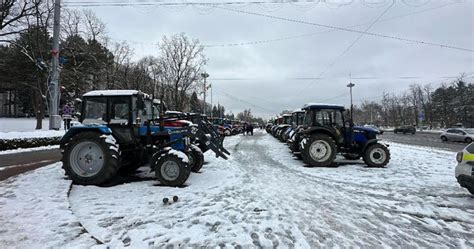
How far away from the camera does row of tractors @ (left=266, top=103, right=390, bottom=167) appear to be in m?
11.0

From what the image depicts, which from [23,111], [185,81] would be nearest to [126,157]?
[185,81]

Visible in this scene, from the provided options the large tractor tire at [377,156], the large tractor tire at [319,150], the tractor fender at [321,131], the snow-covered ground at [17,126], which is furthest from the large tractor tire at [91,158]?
the snow-covered ground at [17,126]

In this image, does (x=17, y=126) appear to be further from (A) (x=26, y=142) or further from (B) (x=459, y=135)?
(B) (x=459, y=135)

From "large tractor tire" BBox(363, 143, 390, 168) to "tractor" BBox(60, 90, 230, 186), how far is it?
18.8ft

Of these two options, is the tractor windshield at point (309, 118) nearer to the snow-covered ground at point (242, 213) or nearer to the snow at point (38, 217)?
the snow-covered ground at point (242, 213)

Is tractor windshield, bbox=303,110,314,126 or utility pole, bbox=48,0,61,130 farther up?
utility pole, bbox=48,0,61,130

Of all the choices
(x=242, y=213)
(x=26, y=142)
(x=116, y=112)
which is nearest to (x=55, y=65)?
(x=26, y=142)

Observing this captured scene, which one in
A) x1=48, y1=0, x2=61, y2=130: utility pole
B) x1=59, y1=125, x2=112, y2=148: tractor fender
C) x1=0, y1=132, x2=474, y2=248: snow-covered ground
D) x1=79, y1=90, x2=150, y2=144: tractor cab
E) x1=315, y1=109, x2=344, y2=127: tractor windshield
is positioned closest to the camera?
x1=0, y1=132, x2=474, y2=248: snow-covered ground

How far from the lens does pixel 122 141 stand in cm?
789

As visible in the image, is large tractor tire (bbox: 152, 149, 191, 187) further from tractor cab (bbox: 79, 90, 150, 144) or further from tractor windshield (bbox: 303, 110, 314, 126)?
tractor windshield (bbox: 303, 110, 314, 126)

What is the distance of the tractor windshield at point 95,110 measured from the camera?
7906mm

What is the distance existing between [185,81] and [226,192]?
32191 millimetres

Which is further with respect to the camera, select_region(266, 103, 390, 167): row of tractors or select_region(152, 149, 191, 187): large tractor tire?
select_region(266, 103, 390, 167): row of tractors

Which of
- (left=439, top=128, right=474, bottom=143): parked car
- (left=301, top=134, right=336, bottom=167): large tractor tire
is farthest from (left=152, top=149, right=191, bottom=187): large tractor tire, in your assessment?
(left=439, top=128, right=474, bottom=143): parked car
